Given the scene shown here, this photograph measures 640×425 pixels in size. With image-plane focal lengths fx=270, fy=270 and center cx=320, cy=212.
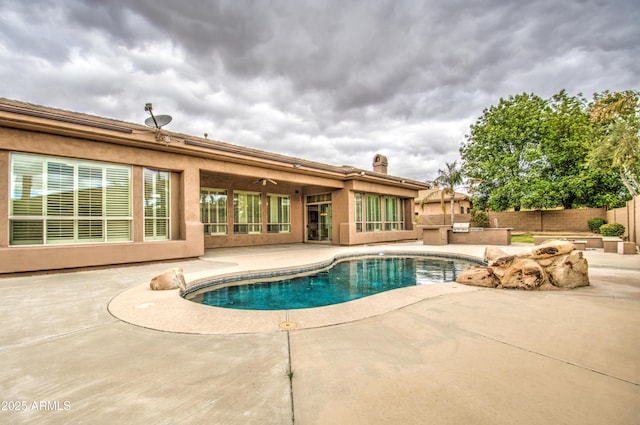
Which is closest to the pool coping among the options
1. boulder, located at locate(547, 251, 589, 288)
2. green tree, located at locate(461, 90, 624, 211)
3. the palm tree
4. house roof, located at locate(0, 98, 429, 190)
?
boulder, located at locate(547, 251, 589, 288)

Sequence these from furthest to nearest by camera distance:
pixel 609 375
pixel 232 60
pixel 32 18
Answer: pixel 232 60
pixel 32 18
pixel 609 375

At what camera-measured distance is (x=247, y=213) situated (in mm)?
14125

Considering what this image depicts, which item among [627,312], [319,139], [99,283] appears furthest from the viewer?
[319,139]

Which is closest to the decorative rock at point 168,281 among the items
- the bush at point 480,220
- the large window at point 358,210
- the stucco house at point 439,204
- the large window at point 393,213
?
the large window at point 358,210

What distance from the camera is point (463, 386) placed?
6.64 feet

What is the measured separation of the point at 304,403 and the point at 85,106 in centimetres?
2329

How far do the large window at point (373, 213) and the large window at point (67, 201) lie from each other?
1152 centimetres

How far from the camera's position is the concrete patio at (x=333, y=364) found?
177 cm

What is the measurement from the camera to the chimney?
19.0 metres

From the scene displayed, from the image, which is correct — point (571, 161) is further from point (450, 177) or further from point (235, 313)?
point (235, 313)

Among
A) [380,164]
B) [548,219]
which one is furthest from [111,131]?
[548,219]

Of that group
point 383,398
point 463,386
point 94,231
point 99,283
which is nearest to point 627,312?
point 463,386

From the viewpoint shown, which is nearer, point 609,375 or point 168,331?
point 609,375

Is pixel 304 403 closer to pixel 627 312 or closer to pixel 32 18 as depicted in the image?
pixel 627 312
